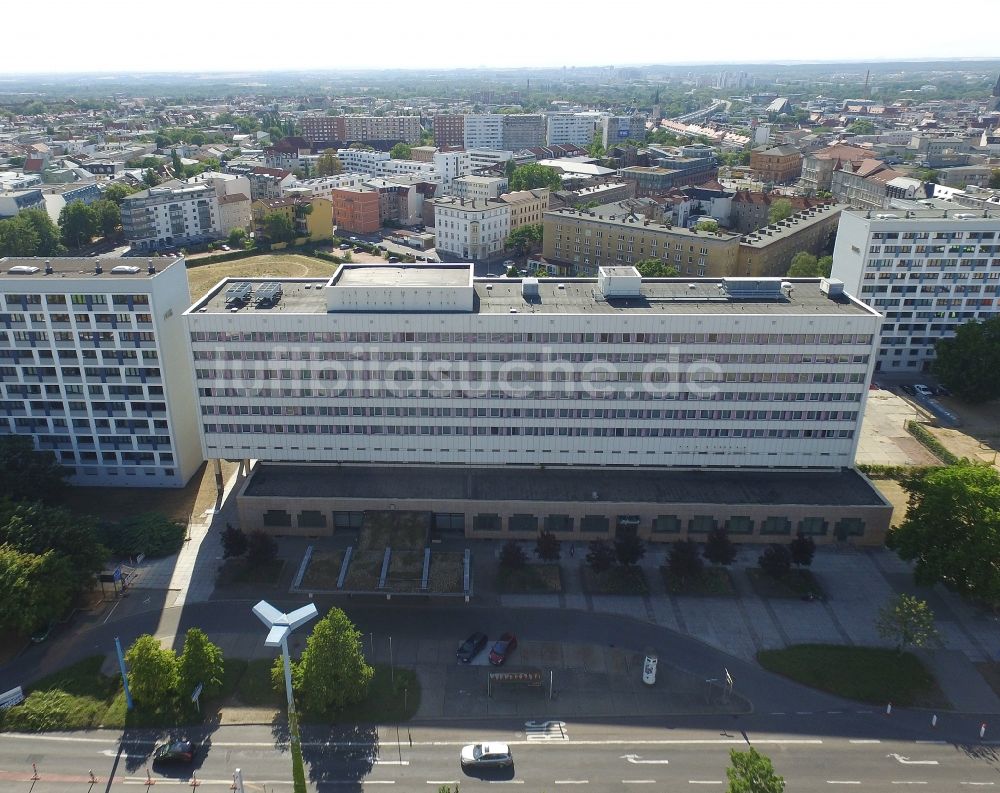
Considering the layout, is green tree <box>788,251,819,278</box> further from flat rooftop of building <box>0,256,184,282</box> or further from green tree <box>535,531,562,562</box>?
flat rooftop of building <box>0,256,184,282</box>

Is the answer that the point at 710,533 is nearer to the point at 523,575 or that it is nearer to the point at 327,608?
the point at 523,575

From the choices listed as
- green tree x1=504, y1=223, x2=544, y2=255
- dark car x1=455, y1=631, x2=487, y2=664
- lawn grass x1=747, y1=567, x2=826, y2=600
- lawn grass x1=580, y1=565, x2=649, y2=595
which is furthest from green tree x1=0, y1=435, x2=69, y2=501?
green tree x1=504, y1=223, x2=544, y2=255

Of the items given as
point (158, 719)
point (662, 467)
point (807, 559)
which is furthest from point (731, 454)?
point (158, 719)

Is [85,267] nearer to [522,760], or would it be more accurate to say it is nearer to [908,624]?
[522,760]

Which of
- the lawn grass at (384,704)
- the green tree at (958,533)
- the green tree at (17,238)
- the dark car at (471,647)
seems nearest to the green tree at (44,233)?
the green tree at (17,238)

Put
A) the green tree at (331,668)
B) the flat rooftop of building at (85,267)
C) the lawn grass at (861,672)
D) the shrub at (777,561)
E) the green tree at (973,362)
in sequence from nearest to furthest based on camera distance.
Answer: the green tree at (331,668)
the lawn grass at (861,672)
the shrub at (777,561)
the flat rooftop of building at (85,267)
the green tree at (973,362)

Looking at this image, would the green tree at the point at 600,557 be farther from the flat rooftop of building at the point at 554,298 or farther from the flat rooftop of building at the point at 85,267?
the flat rooftop of building at the point at 85,267
